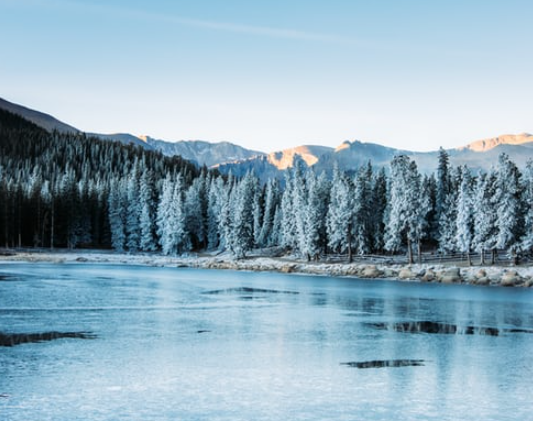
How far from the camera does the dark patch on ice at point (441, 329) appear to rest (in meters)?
22.1

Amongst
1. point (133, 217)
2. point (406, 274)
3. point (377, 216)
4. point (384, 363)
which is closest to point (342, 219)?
point (377, 216)

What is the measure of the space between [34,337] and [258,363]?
7.25 m

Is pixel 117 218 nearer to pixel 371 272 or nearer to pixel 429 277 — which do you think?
pixel 371 272

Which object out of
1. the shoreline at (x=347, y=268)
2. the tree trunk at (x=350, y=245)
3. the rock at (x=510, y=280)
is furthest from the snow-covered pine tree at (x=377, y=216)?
the rock at (x=510, y=280)

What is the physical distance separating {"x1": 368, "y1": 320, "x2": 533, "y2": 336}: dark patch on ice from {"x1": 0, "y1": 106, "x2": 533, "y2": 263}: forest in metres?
43.3

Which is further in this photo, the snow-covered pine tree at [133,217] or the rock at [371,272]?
the snow-covered pine tree at [133,217]

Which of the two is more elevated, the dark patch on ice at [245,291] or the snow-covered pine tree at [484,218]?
the snow-covered pine tree at [484,218]

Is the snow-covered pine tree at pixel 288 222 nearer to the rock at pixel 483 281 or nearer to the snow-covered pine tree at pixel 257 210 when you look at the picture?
the snow-covered pine tree at pixel 257 210

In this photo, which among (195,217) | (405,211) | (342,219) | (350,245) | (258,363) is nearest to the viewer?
(258,363)

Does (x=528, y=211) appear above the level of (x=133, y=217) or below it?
below

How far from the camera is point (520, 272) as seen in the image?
185 feet

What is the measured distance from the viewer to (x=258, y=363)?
15523 millimetres

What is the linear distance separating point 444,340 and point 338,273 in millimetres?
45463

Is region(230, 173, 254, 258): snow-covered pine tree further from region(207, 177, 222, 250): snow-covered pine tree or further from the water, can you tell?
the water
